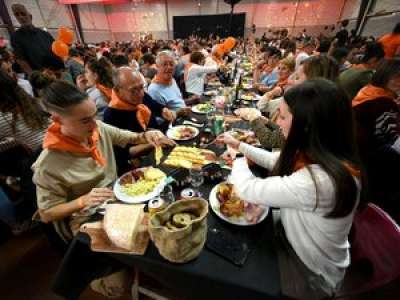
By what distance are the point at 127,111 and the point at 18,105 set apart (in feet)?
3.07

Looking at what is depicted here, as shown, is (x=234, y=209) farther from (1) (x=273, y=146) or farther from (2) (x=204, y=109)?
(2) (x=204, y=109)

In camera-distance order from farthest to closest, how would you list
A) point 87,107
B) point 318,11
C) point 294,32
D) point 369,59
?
point 294,32
point 318,11
point 369,59
point 87,107

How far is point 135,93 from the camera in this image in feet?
6.67

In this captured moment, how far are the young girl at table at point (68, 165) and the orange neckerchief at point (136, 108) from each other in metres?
0.73

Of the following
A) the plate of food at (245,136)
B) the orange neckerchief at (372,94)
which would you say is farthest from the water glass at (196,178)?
the orange neckerchief at (372,94)

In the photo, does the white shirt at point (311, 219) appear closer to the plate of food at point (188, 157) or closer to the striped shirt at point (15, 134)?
the plate of food at point (188, 157)

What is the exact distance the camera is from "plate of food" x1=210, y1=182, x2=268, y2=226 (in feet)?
3.24

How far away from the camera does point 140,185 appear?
1.23m

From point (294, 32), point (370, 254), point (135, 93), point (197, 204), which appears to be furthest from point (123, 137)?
point (294, 32)

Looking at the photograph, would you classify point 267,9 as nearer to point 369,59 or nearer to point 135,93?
point 369,59

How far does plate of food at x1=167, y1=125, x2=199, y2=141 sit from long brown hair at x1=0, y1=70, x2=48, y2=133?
1.26m

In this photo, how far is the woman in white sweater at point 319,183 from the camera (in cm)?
77

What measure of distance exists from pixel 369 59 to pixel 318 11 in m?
13.1

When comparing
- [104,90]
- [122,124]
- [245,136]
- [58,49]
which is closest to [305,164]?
[245,136]
